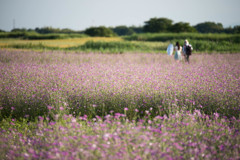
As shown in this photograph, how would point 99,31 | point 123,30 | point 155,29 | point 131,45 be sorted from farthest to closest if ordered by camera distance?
point 123,30
point 155,29
point 99,31
point 131,45

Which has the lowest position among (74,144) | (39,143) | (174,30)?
(39,143)

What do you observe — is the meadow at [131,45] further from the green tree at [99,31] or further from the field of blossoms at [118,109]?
the green tree at [99,31]

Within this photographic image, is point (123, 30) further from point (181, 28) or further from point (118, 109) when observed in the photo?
point (118, 109)

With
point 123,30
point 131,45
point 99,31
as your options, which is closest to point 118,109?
point 131,45

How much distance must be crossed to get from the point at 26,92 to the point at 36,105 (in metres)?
0.43

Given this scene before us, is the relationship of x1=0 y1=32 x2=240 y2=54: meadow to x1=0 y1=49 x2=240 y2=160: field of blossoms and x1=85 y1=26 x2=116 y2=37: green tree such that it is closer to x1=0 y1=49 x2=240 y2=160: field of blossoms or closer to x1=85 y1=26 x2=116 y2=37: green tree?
x1=0 y1=49 x2=240 y2=160: field of blossoms

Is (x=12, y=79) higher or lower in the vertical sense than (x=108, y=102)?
higher

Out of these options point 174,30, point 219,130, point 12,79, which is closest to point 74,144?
point 219,130

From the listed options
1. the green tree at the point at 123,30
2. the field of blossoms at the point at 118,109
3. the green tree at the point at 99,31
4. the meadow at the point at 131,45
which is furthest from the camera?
the green tree at the point at 123,30

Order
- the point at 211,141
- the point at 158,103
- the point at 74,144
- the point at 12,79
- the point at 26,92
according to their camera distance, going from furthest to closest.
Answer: the point at 12,79, the point at 26,92, the point at 158,103, the point at 211,141, the point at 74,144

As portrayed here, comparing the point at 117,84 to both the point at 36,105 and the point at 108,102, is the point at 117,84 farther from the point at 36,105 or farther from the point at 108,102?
the point at 36,105

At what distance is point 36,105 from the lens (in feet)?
13.6

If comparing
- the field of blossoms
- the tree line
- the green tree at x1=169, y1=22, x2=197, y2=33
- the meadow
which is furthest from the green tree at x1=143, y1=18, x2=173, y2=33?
the field of blossoms

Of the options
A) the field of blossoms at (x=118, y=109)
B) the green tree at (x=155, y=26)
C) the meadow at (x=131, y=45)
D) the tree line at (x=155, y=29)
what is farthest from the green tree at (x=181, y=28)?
the field of blossoms at (x=118, y=109)
